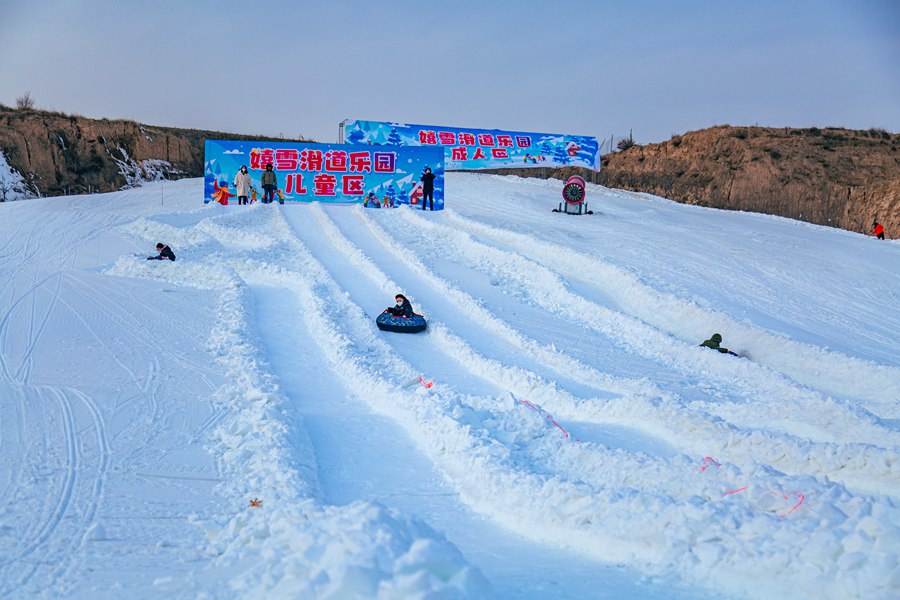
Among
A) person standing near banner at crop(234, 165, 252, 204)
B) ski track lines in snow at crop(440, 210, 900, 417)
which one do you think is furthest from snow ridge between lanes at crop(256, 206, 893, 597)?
person standing near banner at crop(234, 165, 252, 204)

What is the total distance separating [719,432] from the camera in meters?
6.71

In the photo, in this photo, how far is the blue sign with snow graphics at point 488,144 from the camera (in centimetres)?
2728

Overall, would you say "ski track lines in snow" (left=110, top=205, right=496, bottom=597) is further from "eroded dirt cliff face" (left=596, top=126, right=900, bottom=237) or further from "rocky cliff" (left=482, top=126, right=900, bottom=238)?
"eroded dirt cliff face" (left=596, top=126, right=900, bottom=237)

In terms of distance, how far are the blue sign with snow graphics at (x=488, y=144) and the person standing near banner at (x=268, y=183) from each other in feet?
19.4

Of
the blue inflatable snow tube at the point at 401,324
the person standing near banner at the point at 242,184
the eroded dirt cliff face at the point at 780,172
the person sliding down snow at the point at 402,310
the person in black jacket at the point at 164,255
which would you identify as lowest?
the blue inflatable snow tube at the point at 401,324

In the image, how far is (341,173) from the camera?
2180cm

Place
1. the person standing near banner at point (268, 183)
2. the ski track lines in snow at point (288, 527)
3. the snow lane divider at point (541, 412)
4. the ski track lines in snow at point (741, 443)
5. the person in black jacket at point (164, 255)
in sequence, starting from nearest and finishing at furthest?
the ski track lines in snow at point (288, 527)
the ski track lines in snow at point (741, 443)
the snow lane divider at point (541, 412)
the person in black jacket at point (164, 255)
the person standing near banner at point (268, 183)

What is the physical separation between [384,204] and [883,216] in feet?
59.4

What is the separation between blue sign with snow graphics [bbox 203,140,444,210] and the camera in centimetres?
2134

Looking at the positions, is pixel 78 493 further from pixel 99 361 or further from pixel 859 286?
pixel 859 286

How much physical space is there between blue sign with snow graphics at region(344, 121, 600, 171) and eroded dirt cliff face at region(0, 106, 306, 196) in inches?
528

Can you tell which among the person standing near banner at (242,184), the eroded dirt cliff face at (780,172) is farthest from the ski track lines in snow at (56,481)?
the eroded dirt cliff face at (780,172)

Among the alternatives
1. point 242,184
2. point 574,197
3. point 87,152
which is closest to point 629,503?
point 242,184

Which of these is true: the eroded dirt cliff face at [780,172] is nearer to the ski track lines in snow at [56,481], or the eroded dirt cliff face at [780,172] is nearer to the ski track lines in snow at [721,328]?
the ski track lines in snow at [721,328]
